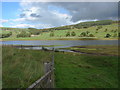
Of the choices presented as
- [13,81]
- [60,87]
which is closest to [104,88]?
[60,87]

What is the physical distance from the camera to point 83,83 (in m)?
8.59

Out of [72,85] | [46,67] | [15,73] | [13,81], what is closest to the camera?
[46,67]

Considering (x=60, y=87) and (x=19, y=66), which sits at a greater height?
(x=19, y=66)

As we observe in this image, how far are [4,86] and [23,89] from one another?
1124 mm

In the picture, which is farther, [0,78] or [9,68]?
[9,68]

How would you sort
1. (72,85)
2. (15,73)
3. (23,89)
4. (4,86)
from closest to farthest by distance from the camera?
(23,89) → (4,86) → (15,73) → (72,85)

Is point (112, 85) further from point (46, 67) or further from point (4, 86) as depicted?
point (4, 86)

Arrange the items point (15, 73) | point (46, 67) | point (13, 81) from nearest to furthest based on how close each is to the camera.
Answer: point (46, 67)
point (13, 81)
point (15, 73)

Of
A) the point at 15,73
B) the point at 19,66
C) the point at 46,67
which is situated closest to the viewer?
the point at 46,67

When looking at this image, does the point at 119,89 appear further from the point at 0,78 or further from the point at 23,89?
the point at 0,78

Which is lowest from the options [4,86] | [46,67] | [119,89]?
[119,89]

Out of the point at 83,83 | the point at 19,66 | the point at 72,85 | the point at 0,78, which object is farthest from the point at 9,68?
the point at 83,83

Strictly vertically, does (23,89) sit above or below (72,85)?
above

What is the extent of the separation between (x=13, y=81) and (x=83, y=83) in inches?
188
